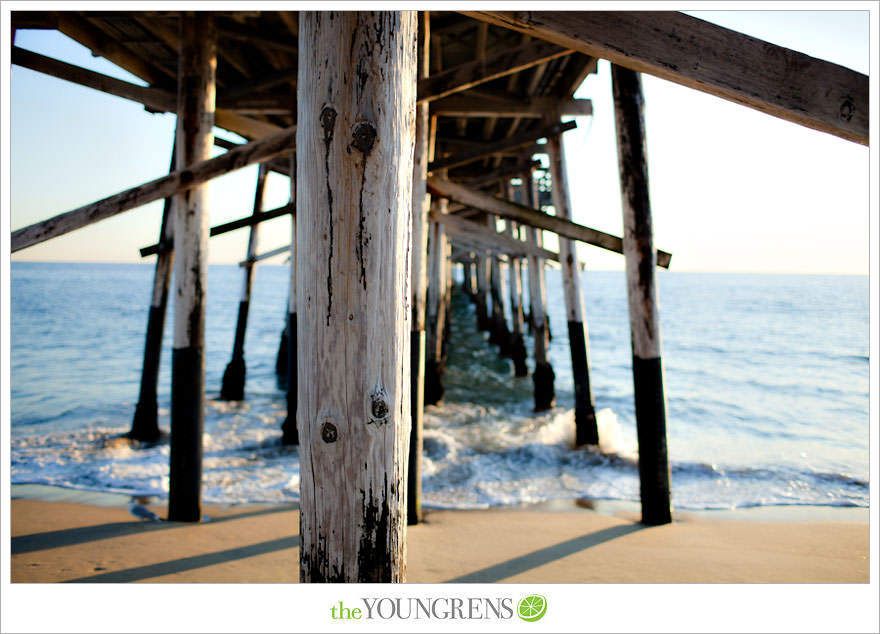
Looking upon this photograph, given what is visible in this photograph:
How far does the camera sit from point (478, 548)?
9.22ft

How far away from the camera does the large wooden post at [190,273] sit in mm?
2959

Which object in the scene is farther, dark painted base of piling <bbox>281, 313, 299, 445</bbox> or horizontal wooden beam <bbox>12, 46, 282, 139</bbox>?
dark painted base of piling <bbox>281, 313, 299, 445</bbox>

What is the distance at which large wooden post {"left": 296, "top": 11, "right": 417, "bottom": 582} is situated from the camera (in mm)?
1116

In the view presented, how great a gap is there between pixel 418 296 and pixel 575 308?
263 centimetres

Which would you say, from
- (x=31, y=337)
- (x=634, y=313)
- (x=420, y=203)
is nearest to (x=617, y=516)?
(x=634, y=313)

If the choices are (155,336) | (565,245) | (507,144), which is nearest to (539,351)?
(565,245)

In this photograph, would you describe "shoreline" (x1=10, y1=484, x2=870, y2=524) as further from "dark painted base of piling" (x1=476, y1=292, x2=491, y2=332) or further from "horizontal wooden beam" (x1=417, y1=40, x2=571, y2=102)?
"dark painted base of piling" (x1=476, y1=292, x2=491, y2=332)

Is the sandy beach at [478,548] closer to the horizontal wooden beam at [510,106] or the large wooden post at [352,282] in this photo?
the large wooden post at [352,282]

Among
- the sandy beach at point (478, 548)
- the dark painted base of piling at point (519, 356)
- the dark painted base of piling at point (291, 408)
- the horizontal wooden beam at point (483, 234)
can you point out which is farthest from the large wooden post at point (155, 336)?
→ the dark painted base of piling at point (519, 356)

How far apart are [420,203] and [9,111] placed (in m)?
1.92

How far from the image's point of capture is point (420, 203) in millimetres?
3150

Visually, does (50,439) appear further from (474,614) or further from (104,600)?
(474,614)

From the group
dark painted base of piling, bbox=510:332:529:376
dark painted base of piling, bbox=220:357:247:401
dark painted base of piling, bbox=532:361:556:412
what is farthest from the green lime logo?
dark painted base of piling, bbox=510:332:529:376

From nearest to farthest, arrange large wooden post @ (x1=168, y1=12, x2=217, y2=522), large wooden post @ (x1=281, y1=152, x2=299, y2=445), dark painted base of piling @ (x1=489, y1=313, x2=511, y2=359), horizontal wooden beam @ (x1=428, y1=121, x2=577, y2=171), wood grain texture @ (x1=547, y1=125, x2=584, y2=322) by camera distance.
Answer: large wooden post @ (x1=168, y1=12, x2=217, y2=522) → horizontal wooden beam @ (x1=428, y1=121, x2=577, y2=171) → large wooden post @ (x1=281, y1=152, x2=299, y2=445) → wood grain texture @ (x1=547, y1=125, x2=584, y2=322) → dark painted base of piling @ (x1=489, y1=313, x2=511, y2=359)
